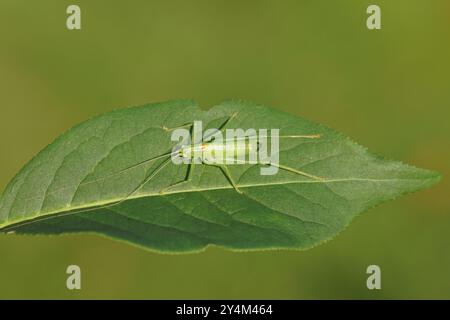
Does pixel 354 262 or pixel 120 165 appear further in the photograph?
pixel 354 262

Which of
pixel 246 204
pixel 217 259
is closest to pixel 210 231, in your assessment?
pixel 246 204

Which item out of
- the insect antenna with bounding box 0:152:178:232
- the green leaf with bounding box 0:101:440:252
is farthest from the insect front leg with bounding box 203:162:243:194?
the insect antenna with bounding box 0:152:178:232

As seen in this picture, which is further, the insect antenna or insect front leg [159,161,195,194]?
insect front leg [159,161,195,194]

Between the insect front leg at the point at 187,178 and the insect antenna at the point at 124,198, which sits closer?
the insect antenna at the point at 124,198

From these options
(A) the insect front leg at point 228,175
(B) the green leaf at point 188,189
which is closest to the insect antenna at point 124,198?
(B) the green leaf at point 188,189

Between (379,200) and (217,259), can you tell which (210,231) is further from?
(217,259)

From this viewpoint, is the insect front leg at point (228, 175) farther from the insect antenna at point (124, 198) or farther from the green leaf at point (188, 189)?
the insect antenna at point (124, 198)

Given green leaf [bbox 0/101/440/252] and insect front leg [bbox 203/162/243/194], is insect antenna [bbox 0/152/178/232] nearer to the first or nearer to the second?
green leaf [bbox 0/101/440/252]

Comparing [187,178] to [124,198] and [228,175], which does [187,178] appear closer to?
[228,175]
